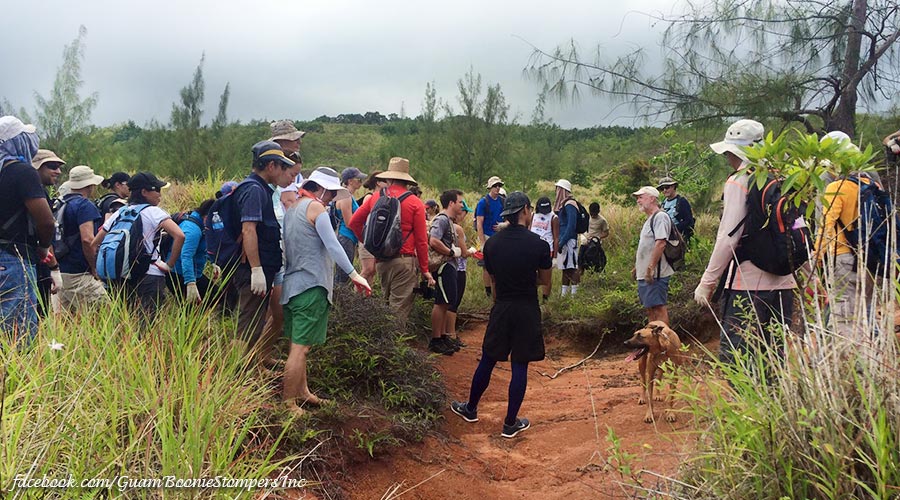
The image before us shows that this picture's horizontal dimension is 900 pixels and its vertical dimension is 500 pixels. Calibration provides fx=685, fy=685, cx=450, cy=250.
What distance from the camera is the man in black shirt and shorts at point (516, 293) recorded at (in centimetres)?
543

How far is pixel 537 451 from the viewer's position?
5262 millimetres

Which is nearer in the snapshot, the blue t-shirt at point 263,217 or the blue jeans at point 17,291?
the blue jeans at point 17,291

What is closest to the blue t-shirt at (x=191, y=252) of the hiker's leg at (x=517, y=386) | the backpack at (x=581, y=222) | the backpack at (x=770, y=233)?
the hiker's leg at (x=517, y=386)

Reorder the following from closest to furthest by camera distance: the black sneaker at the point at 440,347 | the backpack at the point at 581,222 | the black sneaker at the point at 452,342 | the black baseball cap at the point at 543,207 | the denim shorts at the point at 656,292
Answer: the denim shorts at the point at 656,292
the black sneaker at the point at 440,347
the black sneaker at the point at 452,342
the black baseball cap at the point at 543,207
the backpack at the point at 581,222

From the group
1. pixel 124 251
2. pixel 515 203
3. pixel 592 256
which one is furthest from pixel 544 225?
pixel 124 251

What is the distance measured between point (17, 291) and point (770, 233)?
4.90m

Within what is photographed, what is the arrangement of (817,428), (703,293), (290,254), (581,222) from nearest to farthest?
1. (817,428)
2. (703,293)
3. (290,254)
4. (581,222)

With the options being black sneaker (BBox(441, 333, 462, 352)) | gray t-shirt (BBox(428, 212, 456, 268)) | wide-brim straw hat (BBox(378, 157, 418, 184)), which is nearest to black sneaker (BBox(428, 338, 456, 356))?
black sneaker (BBox(441, 333, 462, 352))

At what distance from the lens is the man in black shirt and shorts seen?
543 cm

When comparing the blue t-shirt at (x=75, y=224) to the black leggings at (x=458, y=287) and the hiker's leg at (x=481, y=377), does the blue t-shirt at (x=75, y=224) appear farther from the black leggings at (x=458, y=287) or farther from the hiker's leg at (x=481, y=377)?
the black leggings at (x=458, y=287)

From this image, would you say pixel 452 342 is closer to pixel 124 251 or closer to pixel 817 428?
pixel 124 251

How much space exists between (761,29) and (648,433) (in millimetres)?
5947

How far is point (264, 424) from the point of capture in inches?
161

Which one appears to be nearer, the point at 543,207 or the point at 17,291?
the point at 17,291
